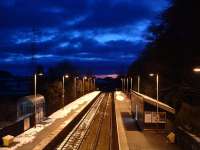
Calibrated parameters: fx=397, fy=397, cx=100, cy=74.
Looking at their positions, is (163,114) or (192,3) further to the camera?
(192,3)

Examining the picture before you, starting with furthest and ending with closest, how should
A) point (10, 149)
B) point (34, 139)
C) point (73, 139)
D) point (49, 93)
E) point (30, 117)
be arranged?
point (49, 93)
point (30, 117)
point (73, 139)
point (34, 139)
point (10, 149)

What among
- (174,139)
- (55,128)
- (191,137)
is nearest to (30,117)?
(55,128)

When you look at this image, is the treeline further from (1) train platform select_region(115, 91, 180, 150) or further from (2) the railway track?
(2) the railway track

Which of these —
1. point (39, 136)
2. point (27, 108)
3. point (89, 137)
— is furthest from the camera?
point (27, 108)

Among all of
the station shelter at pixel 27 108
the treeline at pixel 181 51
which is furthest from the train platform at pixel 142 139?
the station shelter at pixel 27 108

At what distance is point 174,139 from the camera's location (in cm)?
2305

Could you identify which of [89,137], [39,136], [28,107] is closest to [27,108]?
[28,107]

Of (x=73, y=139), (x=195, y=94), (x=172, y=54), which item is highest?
(x=172, y=54)

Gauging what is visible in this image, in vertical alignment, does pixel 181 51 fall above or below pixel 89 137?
above

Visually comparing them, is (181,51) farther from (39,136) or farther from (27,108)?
(39,136)

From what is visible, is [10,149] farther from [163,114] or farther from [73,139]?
[163,114]

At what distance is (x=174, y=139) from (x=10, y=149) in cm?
930

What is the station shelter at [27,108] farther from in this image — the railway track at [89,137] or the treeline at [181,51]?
the treeline at [181,51]

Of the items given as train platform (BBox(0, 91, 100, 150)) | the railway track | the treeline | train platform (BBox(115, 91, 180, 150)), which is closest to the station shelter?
train platform (BBox(0, 91, 100, 150))
